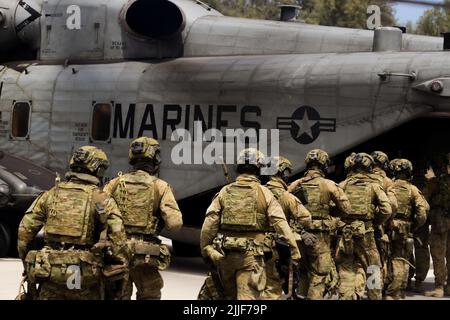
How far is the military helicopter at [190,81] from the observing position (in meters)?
12.0

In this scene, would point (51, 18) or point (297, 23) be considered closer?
point (297, 23)

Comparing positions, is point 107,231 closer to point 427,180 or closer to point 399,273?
point 399,273

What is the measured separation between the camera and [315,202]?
1016cm

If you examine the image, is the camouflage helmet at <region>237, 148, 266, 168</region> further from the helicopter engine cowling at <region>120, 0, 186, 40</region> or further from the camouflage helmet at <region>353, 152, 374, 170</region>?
the helicopter engine cowling at <region>120, 0, 186, 40</region>

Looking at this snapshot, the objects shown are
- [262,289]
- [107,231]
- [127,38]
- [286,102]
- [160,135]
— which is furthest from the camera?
[127,38]

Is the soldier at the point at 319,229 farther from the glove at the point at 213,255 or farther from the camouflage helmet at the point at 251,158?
the glove at the point at 213,255

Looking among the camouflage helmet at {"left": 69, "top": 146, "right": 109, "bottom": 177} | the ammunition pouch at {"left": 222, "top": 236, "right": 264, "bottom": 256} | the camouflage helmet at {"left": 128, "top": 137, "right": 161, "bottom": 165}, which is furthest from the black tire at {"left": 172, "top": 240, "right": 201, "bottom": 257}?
the camouflage helmet at {"left": 69, "top": 146, "right": 109, "bottom": 177}

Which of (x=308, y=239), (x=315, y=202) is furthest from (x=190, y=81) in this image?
(x=308, y=239)

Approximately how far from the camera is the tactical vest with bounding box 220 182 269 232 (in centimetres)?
805

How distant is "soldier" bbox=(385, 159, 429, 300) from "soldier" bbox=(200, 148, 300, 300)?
12.3 ft

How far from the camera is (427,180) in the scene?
41.9 feet

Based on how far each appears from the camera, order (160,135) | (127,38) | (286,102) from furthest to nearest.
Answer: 1. (127,38)
2. (160,135)
3. (286,102)

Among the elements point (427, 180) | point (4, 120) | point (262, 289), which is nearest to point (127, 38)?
point (4, 120)

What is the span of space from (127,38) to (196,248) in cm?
347
